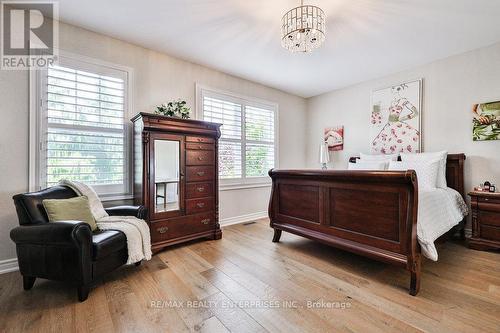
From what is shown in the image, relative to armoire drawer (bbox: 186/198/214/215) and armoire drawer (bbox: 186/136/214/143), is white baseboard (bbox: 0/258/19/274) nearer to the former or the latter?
armoire drawer (bbox: 186/198/214/215)

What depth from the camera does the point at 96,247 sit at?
1799mm

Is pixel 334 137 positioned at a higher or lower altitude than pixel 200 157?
higher

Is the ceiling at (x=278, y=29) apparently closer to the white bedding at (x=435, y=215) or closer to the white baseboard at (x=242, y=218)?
the white bedding at (x=435, y=215)

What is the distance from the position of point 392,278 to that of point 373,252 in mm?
313

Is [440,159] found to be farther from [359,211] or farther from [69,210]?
[69,210]

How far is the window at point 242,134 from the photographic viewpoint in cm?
379

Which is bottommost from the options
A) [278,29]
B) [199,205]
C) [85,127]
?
[199,205]

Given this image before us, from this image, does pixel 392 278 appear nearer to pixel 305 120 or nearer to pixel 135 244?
pixel 135 244

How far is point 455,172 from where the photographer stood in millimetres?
3162

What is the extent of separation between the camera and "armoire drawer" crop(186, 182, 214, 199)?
115 inches

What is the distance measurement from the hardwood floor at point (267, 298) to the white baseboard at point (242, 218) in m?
1.29

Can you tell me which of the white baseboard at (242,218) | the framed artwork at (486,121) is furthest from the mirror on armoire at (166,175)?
the framed artwork at (486,121)

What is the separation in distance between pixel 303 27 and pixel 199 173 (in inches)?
78.9

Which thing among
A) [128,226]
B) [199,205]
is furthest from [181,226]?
[128,226]
